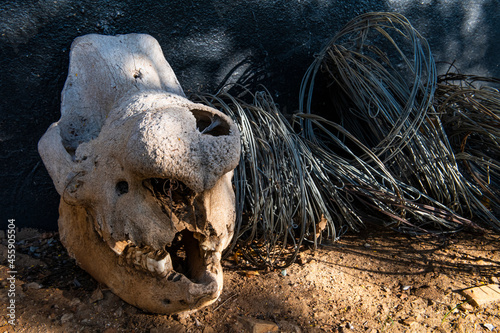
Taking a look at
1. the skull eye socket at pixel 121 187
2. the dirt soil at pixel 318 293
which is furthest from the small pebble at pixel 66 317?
the skull eye socket at pixel 121 187

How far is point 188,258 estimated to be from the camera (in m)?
1.87

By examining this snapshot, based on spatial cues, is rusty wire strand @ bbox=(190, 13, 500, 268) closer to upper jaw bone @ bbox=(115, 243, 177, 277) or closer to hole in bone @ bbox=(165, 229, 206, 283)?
hole in bone @ bbox=(165, 229, 206, 283)

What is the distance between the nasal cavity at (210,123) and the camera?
1590 mm

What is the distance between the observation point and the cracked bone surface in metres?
1.43

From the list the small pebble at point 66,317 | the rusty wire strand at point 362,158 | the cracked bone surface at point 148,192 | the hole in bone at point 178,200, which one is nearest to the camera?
the cracked bone surface at point 148,192

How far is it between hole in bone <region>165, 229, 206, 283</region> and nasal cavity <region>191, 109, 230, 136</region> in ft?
1.69

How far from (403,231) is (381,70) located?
1169mm

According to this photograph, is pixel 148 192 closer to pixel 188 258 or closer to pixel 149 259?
pixel 149 259

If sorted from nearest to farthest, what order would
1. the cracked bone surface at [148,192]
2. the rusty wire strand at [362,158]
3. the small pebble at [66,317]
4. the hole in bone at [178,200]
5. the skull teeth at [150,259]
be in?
the cracked bone surface at [148,192]
the hole in bone at [178,200]
the skull teeth at [150,259]
the small pebble at [66,317]
the rusty wire strand at [362,158]

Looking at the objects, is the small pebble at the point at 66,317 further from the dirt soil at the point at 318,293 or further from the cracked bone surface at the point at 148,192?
the cracked bone surface at the point at 148,192

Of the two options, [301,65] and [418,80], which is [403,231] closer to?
[418,80]

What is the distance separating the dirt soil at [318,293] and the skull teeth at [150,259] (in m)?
0.29

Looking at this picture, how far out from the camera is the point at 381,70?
9.71 feet

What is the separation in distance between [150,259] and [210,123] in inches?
23.7
